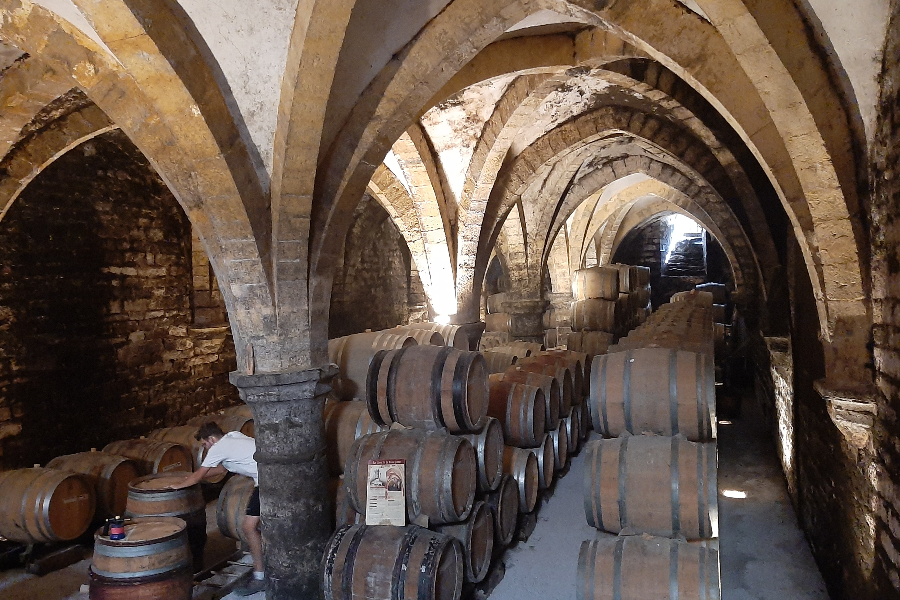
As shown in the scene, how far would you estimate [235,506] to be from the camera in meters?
4.83

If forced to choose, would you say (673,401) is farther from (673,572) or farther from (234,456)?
(234,456)

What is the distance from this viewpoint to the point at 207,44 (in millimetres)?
3697

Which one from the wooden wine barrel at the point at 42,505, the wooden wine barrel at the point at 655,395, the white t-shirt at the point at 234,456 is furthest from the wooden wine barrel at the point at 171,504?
the wooden wine barrel at the point at 655,395

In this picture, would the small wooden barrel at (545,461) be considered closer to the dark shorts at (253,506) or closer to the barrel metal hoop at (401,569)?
the barrel metal hoop at (401,569)

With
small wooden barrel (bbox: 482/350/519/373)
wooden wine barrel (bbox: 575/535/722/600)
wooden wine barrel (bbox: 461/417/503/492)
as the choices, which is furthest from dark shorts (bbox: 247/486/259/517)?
small wooden barrel (bbox: 482/350/519/373)

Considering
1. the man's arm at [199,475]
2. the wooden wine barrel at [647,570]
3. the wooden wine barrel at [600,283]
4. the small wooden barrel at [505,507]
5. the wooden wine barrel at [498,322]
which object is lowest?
the small wooden barrel at [505,507]

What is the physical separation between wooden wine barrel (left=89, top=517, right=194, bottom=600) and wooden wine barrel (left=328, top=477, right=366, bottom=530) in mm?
1103

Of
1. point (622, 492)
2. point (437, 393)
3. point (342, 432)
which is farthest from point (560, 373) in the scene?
point (622, 492)

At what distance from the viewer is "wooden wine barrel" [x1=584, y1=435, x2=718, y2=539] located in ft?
9.15

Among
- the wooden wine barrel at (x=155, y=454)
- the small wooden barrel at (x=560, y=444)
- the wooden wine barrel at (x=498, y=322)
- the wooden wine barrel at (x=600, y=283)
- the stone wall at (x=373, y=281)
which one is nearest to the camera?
the wooden wine barrel at (x=155, y=454)

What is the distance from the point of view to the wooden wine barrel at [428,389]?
4.11 meters

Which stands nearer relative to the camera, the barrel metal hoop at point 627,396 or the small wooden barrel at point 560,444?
the barrel metal hoop at point 627,396

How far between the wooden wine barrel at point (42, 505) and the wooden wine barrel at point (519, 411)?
3.75 metres

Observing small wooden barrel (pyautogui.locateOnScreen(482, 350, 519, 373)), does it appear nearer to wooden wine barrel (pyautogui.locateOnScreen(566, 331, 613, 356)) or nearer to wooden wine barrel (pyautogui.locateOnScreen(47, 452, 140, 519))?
wooden wine barrel (pyautogui.locateOnScreen(566, 331, 613, 356))
